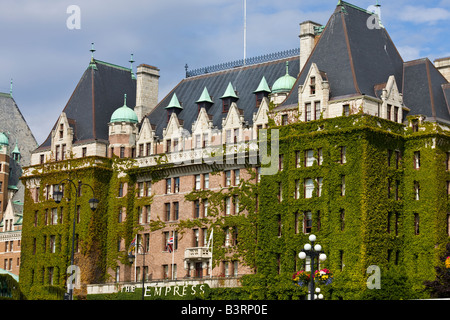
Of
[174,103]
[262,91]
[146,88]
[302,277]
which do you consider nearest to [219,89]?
[174,103]

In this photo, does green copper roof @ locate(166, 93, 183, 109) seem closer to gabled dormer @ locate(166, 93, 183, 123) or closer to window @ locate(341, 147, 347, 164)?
gabled dormer @ locate(166, 93, 183, 123)

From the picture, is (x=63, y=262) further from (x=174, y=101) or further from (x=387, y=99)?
(x=387, y=99)

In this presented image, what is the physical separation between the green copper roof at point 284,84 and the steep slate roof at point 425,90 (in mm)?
9701

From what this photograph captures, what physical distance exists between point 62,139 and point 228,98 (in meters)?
19.9

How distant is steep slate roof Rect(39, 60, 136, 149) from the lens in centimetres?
9219

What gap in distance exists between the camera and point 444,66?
80.6 metres

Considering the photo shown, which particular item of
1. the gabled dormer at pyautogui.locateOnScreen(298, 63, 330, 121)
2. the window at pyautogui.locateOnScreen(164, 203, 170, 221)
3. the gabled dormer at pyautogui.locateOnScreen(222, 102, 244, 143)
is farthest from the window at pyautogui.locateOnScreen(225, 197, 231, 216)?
the gabled dormer at pyautogui.locateOnScreen(298, 63, 330, 121)

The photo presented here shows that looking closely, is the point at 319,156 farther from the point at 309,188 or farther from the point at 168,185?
the point at 168,185

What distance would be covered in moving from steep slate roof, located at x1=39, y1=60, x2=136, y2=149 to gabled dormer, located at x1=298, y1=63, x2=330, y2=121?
86.2 feet

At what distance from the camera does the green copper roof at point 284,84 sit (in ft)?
253
